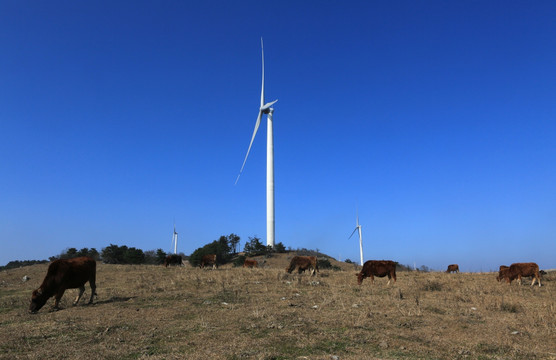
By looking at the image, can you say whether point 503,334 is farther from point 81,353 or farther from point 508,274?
point 508,274

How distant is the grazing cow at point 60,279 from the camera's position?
11109 millimetres

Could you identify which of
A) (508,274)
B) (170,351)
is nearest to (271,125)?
(508,274)

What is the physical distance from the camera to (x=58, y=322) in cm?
902

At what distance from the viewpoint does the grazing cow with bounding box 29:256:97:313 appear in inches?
437

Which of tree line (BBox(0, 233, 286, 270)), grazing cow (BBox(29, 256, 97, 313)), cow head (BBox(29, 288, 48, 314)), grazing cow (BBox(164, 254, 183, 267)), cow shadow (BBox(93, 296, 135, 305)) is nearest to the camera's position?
cow head (BBox(29, 288, 48, 314))

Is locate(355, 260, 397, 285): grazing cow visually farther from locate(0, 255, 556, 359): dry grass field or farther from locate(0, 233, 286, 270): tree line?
locate(0, 233, 286, 270): tree line

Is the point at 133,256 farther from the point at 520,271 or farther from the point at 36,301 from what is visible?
the point at 520,271

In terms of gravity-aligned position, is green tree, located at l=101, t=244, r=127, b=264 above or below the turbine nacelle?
below

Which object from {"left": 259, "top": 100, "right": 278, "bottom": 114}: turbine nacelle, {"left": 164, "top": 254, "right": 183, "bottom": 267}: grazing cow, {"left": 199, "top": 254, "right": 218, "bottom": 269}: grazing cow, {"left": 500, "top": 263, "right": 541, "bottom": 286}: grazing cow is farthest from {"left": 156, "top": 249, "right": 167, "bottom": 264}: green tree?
{"left": 500, "top": 263, "right": 541, "bottom": 286}: grazing cow

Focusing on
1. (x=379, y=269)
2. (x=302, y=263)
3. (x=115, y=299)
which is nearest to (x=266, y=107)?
(x=302, y=263)

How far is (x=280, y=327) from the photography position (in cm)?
811

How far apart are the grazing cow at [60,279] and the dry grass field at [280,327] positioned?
399 millimetres

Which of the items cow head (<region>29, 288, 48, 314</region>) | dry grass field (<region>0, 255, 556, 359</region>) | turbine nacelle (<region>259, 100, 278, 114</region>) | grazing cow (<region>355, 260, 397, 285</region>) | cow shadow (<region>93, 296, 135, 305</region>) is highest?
turbine nacelle (<region>259, 100, 278, 114</region>)

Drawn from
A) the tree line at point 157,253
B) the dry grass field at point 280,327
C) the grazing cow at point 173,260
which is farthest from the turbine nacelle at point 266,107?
the dry grass field at point 280,327
